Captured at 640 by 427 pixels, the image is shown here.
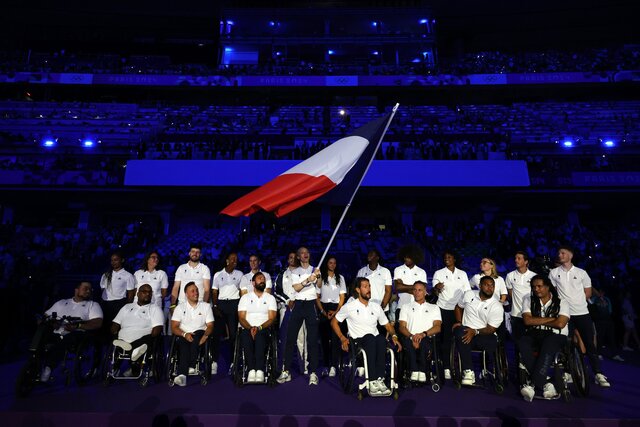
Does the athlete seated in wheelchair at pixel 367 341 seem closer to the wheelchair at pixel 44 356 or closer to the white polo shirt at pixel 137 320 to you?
the white polo shirt at pixel 137 320

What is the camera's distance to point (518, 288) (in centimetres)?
514

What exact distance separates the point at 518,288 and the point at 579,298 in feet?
2.20

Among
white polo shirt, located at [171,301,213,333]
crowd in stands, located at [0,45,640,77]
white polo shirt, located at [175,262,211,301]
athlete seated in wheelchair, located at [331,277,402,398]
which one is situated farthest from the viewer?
crowd in stands, located at [0,45,640,77]

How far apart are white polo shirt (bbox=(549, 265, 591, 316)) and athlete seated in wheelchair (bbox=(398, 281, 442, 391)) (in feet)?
5.21

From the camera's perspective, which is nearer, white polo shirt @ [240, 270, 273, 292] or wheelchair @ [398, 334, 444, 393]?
wheelchair @ [398, 334, 444, 393]

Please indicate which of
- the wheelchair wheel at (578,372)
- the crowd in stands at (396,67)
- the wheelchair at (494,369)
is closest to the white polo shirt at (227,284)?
the wheelchair at (494,369)

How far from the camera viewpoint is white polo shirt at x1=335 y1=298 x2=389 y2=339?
15.2 ft

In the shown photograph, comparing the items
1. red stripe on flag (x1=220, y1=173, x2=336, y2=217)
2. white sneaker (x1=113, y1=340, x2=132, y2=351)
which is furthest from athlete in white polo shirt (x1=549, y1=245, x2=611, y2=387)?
white sneaker (x1=113, y1=340, x2=132, y2=351)

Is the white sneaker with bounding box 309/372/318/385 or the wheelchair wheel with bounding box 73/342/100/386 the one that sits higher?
the wheelchair wheel with bounding box 73/342/100/386

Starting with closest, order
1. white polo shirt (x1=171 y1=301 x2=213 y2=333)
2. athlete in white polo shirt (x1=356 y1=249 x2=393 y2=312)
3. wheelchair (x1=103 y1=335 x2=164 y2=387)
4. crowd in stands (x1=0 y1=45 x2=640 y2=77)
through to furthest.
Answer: wheelchair (x1=103 y1=335 x2=164 y2=387) < white polo shirt (x1=171 y1=301 x2=213 y2=333) < athlete in white polo shirt (x1=356 y1=249 x2=393 y2=312) < crowd in stands (x1=0 y1=45 x2=640 y2=77)

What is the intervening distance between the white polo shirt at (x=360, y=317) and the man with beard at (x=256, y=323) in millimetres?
930

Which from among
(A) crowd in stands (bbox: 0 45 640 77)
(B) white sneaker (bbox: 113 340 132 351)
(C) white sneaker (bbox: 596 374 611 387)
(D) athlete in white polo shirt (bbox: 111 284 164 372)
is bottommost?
(C) white sneaker (bbox: 596 374 611 387)

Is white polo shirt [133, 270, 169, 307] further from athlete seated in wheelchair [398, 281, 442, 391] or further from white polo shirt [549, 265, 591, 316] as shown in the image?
white polo shirt [549, 265, 591, 316]

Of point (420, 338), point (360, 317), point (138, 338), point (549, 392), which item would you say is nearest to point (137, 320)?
point (138, 338)
